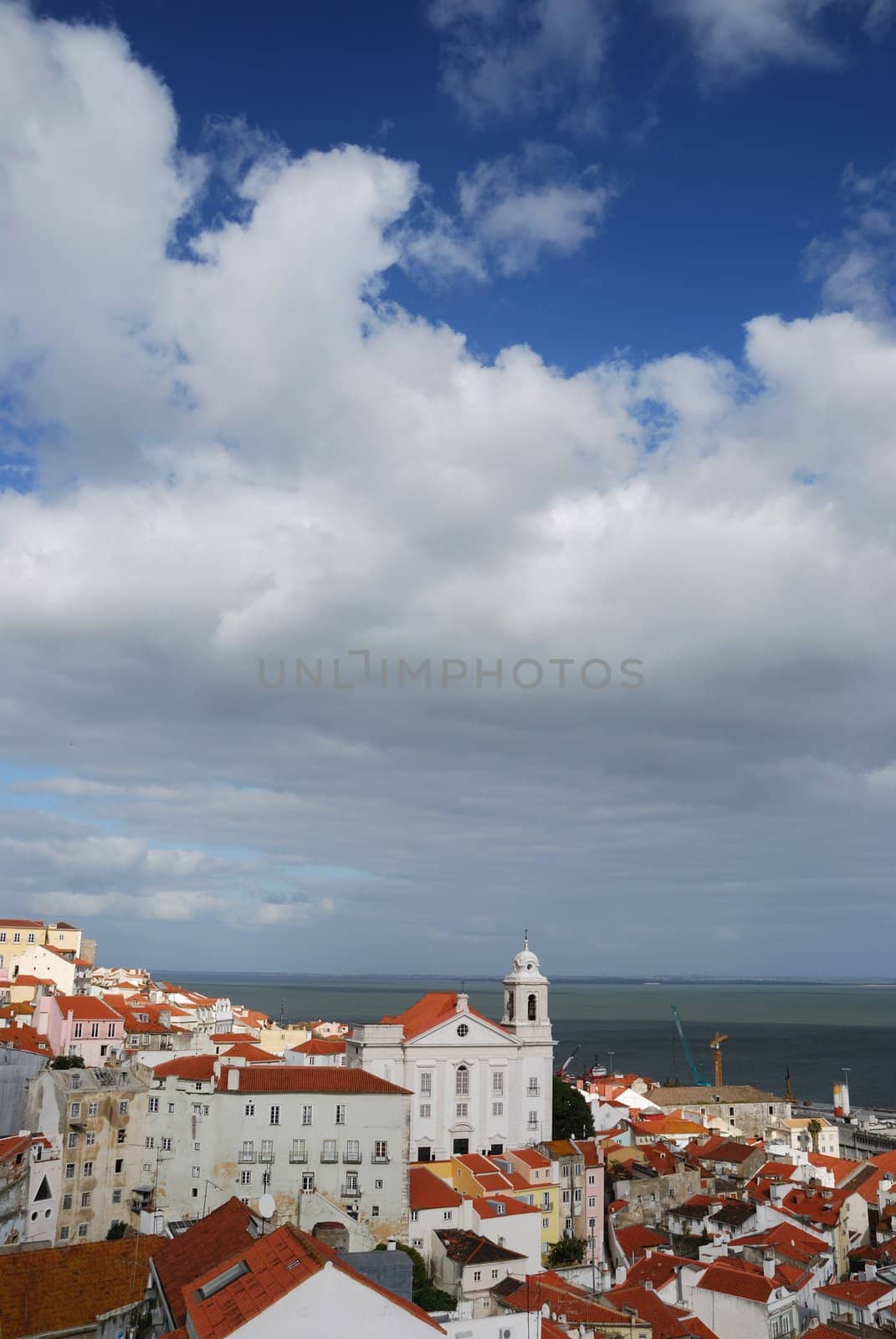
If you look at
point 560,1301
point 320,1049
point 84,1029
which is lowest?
point 560,1301

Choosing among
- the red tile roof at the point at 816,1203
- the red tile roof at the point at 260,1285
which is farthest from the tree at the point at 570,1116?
the red tile roof at the point at 260,1285

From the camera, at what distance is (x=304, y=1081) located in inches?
1636

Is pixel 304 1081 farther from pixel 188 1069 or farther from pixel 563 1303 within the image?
pixel 563 1303

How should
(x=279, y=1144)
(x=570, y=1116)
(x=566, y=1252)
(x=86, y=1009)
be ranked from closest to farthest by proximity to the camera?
(x=279, y=1144) < (x=566, y=1252) < (x=86, y=1009) < (x=570, y=1116)

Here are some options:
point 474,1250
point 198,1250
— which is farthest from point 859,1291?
point 198,1250

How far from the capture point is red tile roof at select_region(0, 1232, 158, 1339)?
23.8 meters

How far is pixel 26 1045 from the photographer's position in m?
50.4

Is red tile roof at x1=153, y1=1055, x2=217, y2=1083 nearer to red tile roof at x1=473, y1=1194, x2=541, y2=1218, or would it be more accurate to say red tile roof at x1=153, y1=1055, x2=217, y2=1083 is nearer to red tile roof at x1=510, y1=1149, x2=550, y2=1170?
red tile roof at x1=473, y1=1194, x2=541, y2=1218

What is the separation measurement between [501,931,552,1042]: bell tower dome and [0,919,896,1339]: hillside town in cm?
15

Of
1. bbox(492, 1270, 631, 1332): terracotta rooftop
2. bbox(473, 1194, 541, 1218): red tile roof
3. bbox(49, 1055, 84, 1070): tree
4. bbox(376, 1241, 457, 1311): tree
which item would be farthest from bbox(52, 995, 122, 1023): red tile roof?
bbox(492, 1270, 631, 1332): terracotta rooftop

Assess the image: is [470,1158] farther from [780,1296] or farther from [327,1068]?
[780,1296]

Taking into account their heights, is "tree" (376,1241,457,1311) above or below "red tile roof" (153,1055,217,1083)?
below

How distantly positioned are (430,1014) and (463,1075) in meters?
4.14

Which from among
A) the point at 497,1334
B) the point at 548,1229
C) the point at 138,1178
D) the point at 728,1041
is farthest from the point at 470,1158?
the point at 728,1041
